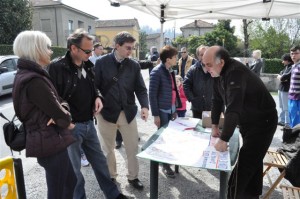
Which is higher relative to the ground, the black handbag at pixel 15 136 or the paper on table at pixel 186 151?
the black handbag at pixel 15 136

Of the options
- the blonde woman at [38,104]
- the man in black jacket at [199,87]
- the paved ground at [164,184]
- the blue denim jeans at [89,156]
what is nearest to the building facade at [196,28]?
the man in black jacket at [199,87]

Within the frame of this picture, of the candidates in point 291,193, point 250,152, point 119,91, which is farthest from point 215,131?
point 119,91

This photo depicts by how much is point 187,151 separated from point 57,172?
42.5 inches

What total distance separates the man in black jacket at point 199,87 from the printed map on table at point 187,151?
1.21m

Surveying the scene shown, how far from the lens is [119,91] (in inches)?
122

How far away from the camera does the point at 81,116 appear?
8.66 ft

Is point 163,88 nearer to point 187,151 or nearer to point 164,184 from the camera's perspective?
point 164,184

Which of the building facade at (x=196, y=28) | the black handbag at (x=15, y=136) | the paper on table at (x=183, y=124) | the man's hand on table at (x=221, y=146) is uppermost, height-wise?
the building facade at (x=196, y=28)

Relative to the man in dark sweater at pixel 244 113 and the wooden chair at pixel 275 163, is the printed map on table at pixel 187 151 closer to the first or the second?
the man in dark sweater at pixel 244 113

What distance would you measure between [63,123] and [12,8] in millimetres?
20884

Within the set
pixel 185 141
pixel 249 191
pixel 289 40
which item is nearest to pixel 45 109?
pixel 185 141

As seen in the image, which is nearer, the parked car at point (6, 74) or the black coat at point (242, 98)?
the black coat at point (242, 98)

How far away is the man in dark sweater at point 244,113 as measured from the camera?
2.27 meters

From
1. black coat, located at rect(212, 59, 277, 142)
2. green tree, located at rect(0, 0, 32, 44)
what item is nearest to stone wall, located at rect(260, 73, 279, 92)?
black coat, located at rect(212, 59, 277, 142)
